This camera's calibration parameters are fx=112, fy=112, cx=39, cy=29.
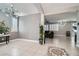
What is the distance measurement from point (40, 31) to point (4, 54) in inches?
45.0

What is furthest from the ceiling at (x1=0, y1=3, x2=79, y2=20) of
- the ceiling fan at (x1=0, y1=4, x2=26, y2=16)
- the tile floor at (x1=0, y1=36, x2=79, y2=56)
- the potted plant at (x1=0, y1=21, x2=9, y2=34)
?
the tile floor at (x1=0, y1=36, x2=79, y2=56)

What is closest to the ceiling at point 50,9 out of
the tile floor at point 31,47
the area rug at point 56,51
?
the tile floor at point 31,47

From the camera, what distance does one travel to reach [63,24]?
10.3 ft

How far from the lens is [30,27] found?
126 inches

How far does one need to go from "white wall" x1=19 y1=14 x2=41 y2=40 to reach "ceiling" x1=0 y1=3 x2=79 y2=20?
15 cm

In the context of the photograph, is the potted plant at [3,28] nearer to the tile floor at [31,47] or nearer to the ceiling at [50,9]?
the tile floor at [31,47]

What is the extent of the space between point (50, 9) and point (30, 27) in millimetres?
753

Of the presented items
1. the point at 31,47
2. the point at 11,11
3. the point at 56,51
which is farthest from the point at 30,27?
the point at 56,51

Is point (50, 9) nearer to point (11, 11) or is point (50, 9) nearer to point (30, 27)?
point (30, 27)

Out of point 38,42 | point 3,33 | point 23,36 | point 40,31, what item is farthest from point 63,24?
point 3,33

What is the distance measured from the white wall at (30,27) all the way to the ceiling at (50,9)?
153mm

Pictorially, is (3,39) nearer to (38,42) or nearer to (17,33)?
(17,33)

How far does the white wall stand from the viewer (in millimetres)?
3156

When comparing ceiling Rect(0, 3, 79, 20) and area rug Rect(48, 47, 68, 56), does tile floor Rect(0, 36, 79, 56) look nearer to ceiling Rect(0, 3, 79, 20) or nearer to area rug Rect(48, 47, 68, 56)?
area rug Rect(48, 47, 68, 56)
